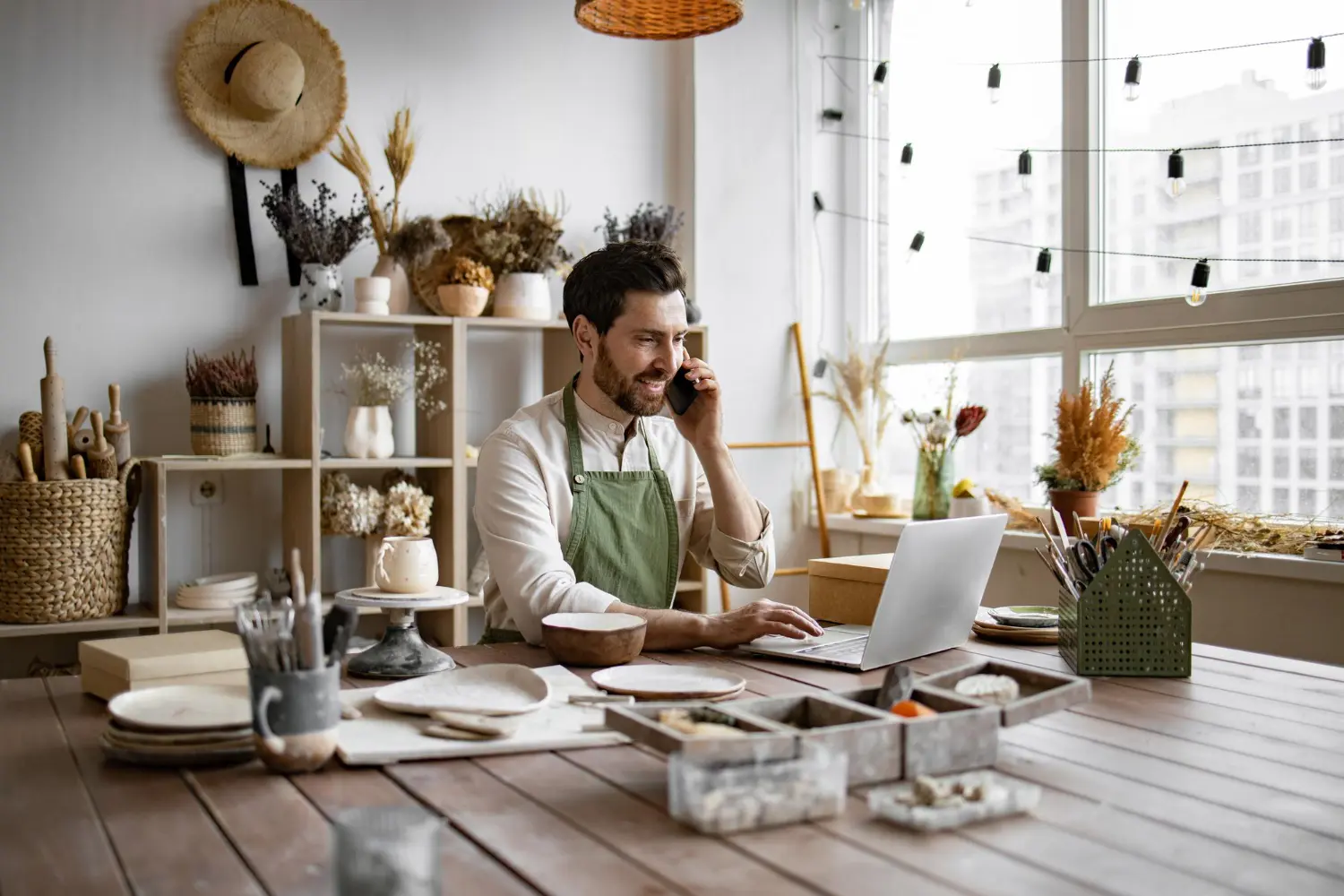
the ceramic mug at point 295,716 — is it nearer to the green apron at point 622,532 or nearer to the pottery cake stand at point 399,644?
the pottery cake stand at point 399,644

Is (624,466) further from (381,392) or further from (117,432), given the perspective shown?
(117,432)

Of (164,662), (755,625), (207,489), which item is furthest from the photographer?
(207,489)

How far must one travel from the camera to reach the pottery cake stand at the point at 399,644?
1711 millimetres

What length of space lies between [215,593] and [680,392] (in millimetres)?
1706

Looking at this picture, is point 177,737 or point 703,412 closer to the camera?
point 177,737

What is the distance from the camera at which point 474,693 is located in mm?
1523

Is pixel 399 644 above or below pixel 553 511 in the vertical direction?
below

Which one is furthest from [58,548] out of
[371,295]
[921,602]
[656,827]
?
[656,827]

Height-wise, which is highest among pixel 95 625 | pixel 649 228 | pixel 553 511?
pixel 649 228

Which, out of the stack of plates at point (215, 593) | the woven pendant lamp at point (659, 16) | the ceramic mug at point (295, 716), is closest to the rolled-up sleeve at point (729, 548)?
the woven pendant lamp at point (659, 16)

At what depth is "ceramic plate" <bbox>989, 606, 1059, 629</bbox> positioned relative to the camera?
2.12 meters

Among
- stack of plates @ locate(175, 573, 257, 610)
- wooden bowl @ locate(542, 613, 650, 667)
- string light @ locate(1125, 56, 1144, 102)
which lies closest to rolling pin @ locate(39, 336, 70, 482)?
stack of plates @ locate(175, 573, 257, 610)

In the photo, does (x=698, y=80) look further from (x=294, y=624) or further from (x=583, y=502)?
(x=294, y=624)

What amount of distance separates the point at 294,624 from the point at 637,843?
16.8 inches
